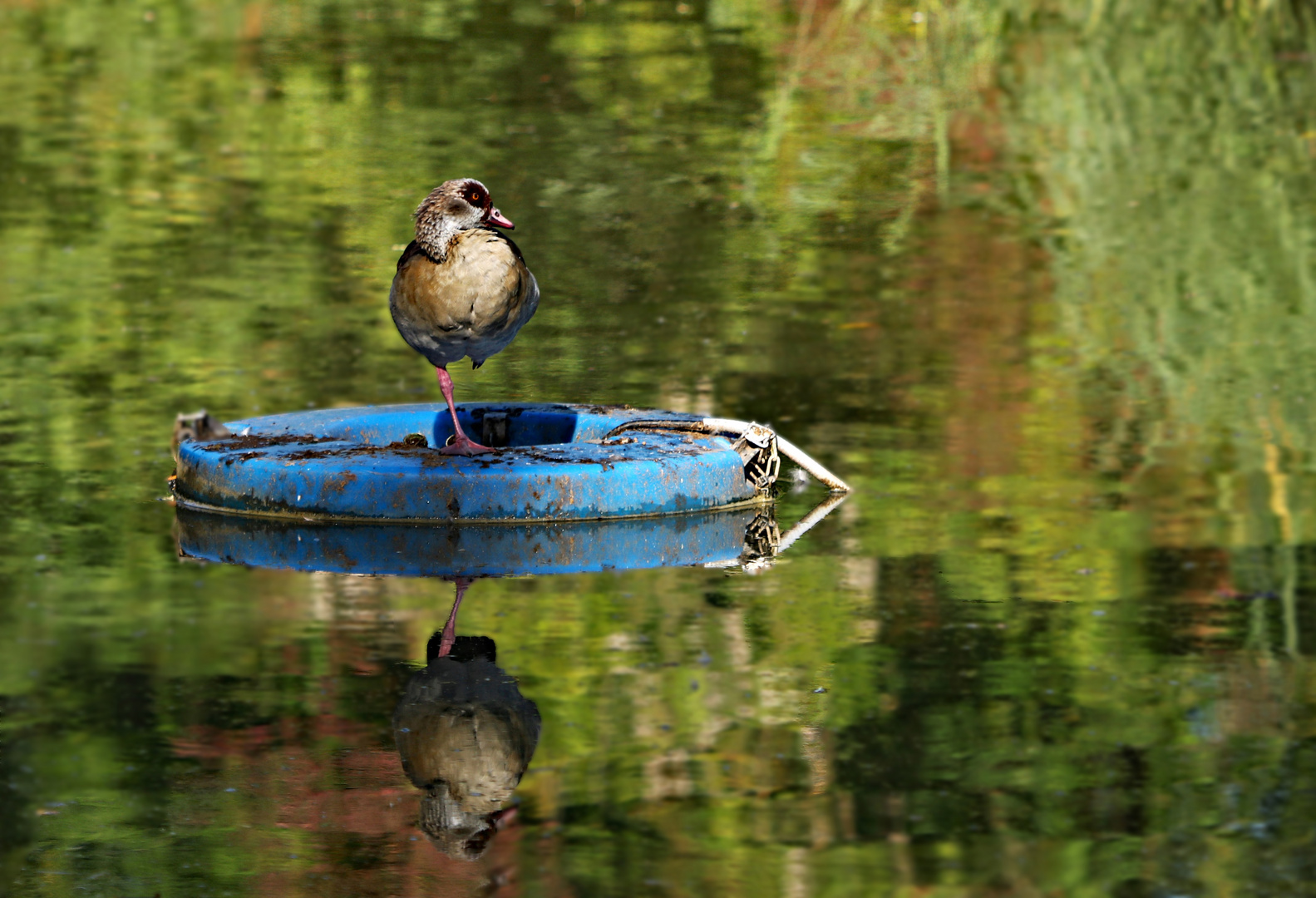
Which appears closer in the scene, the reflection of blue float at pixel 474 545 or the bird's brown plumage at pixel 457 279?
the reflection of blue float at pixel 474 545

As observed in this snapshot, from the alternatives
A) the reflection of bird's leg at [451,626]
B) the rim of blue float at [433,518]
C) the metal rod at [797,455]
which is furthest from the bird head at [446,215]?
the reflection of bird's leg at [451,626]

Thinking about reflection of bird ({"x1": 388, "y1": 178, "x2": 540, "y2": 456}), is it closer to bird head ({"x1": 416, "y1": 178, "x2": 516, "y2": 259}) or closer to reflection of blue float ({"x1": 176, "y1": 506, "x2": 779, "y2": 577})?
bird head ({"x1": 416, "y1": 178, "x2": 516, "y2": 259})

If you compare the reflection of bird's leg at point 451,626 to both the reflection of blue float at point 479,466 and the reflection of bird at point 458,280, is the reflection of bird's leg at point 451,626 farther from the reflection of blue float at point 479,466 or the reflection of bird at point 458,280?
the reflection of bird at point 458,280

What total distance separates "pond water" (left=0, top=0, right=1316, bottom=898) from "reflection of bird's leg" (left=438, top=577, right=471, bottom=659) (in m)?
0.04

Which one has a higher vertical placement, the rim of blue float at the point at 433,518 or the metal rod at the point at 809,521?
the rim of blue float at the point at 433,518

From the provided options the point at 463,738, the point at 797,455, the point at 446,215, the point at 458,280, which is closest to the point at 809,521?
the point at 797,455

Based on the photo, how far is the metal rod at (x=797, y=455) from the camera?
7402 millimetres

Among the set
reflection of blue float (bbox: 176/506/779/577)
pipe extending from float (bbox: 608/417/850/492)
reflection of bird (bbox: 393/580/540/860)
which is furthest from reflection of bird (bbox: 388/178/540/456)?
reflection of bird (bbox: 393/580/540/860)

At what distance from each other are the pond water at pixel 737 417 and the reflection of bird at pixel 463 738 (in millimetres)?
28

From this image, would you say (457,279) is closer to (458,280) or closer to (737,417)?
(458,280)

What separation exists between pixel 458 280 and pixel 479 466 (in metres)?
0.59

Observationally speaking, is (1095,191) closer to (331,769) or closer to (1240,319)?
(1240,319)

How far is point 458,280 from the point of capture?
691 centimetres

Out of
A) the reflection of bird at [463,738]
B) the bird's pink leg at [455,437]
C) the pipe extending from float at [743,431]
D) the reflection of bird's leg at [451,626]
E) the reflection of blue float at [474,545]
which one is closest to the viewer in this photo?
the reflection of bird at [463,738]
